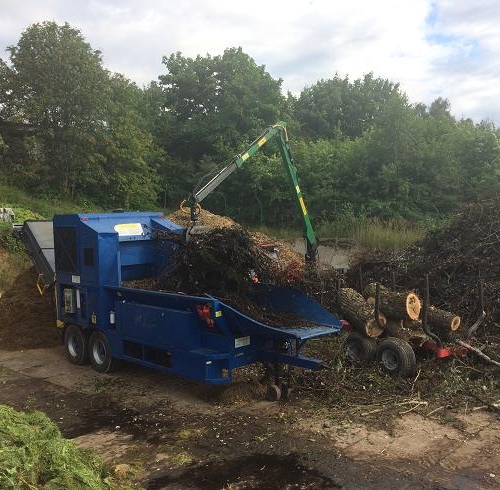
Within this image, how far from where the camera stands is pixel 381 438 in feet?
17.4

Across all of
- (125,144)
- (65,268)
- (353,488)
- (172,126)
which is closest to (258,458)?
(353,488)

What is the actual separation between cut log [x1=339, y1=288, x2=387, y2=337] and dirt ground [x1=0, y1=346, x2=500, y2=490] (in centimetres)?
189

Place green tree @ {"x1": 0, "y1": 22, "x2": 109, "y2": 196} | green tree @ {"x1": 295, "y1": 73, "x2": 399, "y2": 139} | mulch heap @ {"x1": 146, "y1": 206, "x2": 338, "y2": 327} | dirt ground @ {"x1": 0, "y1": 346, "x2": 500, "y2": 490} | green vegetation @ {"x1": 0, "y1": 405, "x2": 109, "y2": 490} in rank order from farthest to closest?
green tree @ {"x1": 295, "y1": 73, "x2": 399, "y2": 139}
green tree @ {"x1": 0, "y1": 22, "x2": 109, "y2": 196}
mulch heap @ {"x1": 146, "y1": 206, "x2": 338, "y2": 327}
dirt ground @ {"x1": 0, "y1": 346, "x2": 500, "y2": 490}
green vegetation @ {"x1": 0, "y1": 405, "x2": 109, "y2": 490}

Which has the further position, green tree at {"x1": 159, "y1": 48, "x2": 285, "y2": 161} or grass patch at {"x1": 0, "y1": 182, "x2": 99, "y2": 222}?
green tree at {"x1": 159, "y1": 48, "x2": 285, "y2": 161}

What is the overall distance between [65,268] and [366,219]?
12323 millimetres

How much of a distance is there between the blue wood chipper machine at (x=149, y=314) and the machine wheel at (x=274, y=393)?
0.33 metres

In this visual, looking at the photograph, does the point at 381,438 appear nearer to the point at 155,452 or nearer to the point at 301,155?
the point at 155,452

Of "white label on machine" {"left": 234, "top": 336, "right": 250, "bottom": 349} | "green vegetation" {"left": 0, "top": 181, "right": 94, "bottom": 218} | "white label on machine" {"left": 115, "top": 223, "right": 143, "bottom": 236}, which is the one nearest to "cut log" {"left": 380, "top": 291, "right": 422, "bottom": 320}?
"white label on machine" {"left": 234, "top": 336, "right": 250, "bottom": 349}

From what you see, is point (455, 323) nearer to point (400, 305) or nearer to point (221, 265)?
point (400, 305)

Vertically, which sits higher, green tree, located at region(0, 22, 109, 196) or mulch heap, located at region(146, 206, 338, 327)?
green tree, located at region(0, 22, 109, 196)

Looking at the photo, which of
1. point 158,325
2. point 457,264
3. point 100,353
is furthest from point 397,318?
point 100,353

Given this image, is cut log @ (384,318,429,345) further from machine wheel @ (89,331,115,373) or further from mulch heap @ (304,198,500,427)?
machine wheel @ (89,331,115,373)

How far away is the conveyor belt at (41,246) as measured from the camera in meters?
10.2

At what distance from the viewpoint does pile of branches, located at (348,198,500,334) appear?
8562mm
